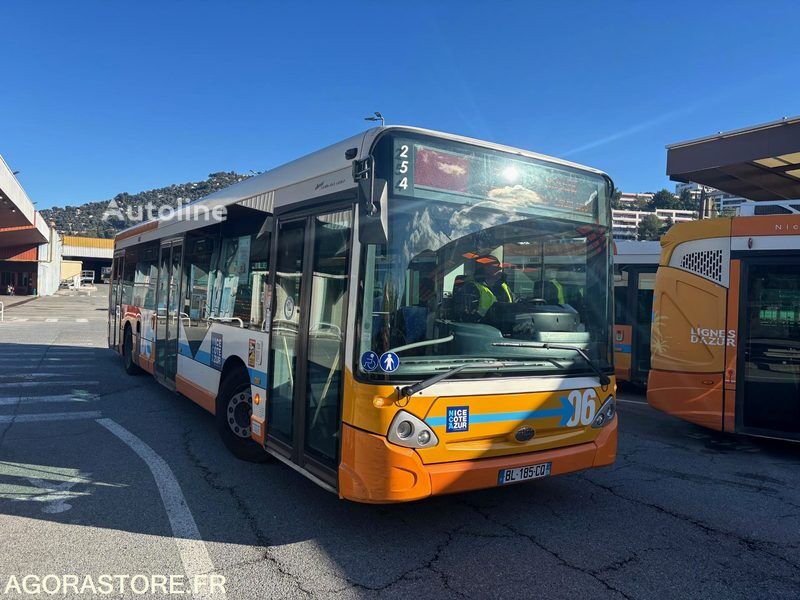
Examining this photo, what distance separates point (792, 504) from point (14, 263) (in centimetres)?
6114

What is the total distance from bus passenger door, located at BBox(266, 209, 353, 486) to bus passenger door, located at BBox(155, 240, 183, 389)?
3487mm

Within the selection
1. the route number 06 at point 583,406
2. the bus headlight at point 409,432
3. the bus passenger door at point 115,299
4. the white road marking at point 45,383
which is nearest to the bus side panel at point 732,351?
the route number 06 at point 583,406

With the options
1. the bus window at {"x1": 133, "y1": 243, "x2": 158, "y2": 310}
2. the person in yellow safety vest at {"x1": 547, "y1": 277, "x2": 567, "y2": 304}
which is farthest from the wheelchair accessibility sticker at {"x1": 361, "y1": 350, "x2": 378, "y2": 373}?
the bus window at {"x1": 133, "y1": 243, "x2": 158, "y2": 310}

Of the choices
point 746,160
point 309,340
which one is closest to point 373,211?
point 309,340

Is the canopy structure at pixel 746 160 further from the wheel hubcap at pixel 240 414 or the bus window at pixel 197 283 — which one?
the wheel hubcap at pixel 240 414

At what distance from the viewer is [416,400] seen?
12.7ft

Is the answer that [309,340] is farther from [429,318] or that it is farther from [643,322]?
[643,322]

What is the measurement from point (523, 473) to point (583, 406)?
774mm

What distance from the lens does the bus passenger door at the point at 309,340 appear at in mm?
4270

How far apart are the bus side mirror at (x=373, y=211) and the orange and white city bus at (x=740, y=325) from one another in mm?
5230

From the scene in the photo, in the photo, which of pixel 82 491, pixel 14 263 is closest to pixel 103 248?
pixel 14 263

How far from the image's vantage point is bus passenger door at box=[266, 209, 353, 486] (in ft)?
14.0

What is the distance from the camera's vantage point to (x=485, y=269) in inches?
175

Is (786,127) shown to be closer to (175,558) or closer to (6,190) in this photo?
(175,558)
